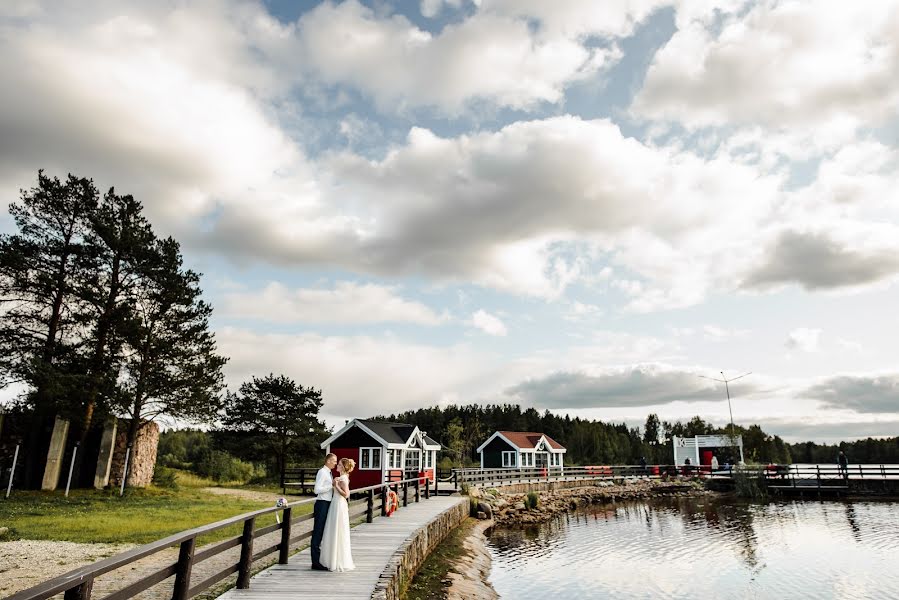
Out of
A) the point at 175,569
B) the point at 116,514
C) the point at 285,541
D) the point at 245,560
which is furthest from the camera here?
the point at 116,514

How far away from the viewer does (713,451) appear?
59.3 m

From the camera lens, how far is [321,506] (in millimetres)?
10273

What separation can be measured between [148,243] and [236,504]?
14130 mm

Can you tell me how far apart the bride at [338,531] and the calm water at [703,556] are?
5971 millimetres

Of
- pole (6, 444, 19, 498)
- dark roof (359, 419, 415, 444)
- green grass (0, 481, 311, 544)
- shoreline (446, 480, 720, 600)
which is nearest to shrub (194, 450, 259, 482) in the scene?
dark roof (359, 419, 415, 444)

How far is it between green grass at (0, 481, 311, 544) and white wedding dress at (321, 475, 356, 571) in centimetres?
690

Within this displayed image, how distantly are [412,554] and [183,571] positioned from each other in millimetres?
6718

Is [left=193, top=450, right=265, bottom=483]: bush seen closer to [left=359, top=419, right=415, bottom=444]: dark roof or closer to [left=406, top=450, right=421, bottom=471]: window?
[left=406, top=450, right=421, bottom=471]: window

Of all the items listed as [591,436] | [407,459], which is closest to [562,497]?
[407,459]

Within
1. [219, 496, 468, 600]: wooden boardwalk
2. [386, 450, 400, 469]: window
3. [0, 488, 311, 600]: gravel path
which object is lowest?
[0, 488, 311, 600]: gravel path

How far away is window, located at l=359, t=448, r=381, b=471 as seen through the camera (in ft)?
113

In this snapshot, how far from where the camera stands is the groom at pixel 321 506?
33.3ft

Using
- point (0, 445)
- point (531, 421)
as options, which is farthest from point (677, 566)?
point (531, 421)

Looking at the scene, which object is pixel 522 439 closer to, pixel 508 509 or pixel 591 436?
pixel 508 509
